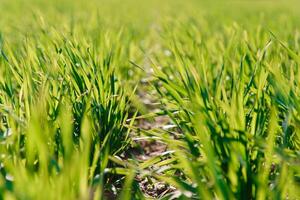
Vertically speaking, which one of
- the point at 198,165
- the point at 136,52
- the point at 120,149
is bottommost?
the point at 198,165

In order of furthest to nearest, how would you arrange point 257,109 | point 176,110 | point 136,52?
1. point 136,52
2. point 176,110
3. point 257,109

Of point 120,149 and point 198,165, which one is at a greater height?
point 120,149

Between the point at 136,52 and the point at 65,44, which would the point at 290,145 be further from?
the point at 136,52

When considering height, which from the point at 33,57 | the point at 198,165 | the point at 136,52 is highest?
the point at 136,52

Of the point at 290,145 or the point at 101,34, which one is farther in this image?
the point at 101,34

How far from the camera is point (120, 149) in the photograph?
189 centimetres

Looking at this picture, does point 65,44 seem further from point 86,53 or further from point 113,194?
point 113,194

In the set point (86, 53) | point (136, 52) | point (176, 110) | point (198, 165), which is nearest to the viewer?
point (198, 165)

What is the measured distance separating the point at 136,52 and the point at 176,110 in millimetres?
1616

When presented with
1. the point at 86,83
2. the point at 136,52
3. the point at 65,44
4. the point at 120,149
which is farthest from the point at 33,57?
the point at 136,52

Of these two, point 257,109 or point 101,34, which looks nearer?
point 257,109

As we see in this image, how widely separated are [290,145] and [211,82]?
30.3 inches

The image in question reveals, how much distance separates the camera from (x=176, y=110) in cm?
197

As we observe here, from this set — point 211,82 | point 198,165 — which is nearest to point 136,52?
point 211,82
